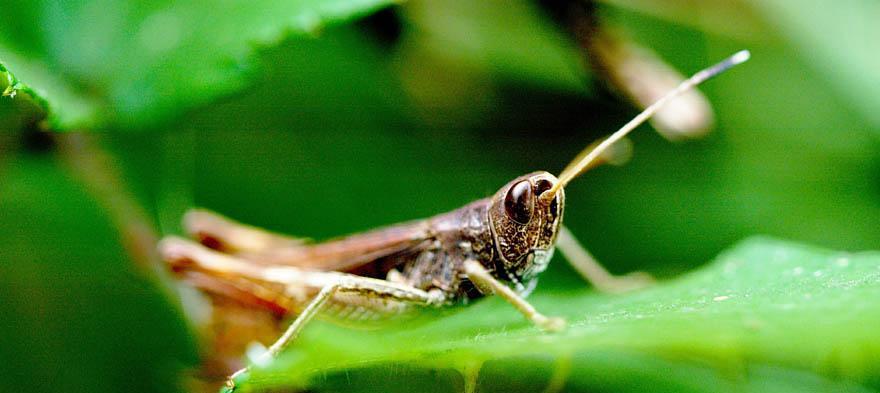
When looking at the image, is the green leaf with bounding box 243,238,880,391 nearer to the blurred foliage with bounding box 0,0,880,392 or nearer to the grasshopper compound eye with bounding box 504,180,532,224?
the blurred foliage with bounding box 0,0,880,392

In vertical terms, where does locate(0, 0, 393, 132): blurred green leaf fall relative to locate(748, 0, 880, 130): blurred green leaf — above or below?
below

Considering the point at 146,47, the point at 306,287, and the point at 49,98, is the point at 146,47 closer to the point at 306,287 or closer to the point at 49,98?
the point at 49,98

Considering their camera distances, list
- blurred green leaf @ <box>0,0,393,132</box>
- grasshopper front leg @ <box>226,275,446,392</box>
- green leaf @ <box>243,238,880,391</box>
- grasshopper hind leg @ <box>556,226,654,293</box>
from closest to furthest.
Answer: green leaf @ <box>243,238,880,391</box>
grasshopper front leg @ <box>226,275,446,392</box>
blurred green leaf @ <box>0,0,393,132</box>
grasshopper hind leg @ <box>556,226,654,293</box>

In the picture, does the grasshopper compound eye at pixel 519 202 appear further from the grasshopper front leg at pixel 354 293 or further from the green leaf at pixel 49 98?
the green leaf at pixel 49 98

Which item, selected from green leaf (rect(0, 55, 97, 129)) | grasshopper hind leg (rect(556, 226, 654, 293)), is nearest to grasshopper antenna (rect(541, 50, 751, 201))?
grasshopper hind leg (rect(556, 226, 654, 293))

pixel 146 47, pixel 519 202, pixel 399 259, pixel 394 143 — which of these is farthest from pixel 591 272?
pixel 146 47

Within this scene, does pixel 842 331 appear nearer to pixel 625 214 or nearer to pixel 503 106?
pixel 625 214

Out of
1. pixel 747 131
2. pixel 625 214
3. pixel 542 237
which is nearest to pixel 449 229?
pixel 542 237
